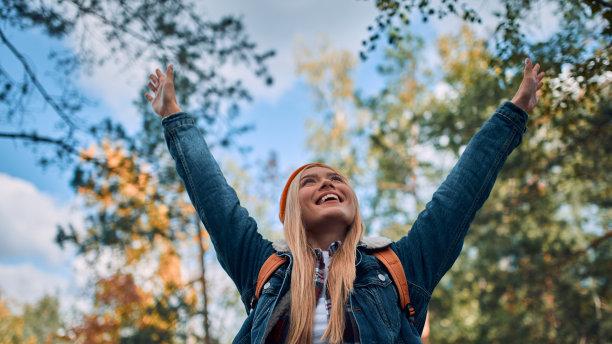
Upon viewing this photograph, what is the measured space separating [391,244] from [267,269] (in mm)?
553

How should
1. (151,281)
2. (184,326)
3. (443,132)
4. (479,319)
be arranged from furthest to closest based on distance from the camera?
(479,319) → (151,281) → (184,326) → (443,132)

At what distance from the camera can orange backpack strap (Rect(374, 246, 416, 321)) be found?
2.05 m

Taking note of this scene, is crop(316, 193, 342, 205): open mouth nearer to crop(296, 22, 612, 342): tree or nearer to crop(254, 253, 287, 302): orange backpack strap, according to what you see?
crop(254, 253, 287, 302): orange backpack strap

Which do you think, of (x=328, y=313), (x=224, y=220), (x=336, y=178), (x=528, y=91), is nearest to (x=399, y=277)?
(x=328, y=313)

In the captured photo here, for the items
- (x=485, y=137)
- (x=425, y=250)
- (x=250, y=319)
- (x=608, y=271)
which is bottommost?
(x=250, y=319)

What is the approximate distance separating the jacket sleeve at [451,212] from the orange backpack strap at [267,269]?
0.51 meters

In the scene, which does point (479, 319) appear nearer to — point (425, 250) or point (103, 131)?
point (103, 131)

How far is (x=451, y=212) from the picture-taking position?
2158 millimetres

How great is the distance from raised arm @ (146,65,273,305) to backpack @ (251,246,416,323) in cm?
6

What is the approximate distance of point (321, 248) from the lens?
2350 mm

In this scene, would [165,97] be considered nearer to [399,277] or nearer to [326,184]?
[326,184]

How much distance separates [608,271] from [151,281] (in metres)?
9.90

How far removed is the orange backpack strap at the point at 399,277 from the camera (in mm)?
2055

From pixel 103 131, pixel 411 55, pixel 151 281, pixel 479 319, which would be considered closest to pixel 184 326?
pixel 151 281
